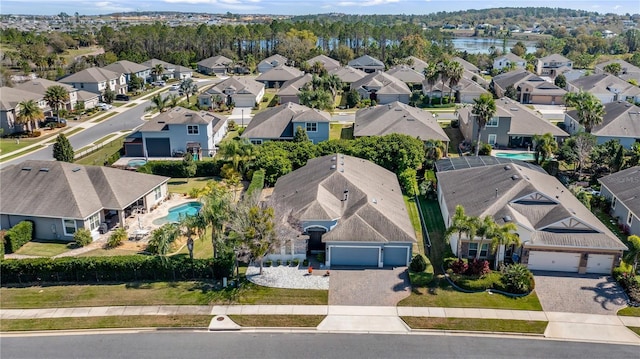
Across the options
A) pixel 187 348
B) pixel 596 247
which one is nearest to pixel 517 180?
pixel 596 247

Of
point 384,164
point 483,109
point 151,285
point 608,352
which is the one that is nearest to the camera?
point 608,352

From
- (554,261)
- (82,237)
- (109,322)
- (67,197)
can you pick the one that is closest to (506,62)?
(554,261)

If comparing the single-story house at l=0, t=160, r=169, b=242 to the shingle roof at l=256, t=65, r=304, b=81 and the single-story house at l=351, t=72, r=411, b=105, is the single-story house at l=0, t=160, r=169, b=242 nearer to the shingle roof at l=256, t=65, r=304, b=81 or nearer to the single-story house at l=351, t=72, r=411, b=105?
the single-story house at l=351, t=72, r=411, b=105

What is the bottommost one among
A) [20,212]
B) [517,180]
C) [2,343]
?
[2,343]

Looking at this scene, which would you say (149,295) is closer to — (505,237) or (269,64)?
(505,237)

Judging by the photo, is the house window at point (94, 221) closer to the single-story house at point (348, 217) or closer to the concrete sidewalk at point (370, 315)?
the concrete sidewalk at point (370, 315)

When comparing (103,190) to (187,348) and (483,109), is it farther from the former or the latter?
(483,109)
